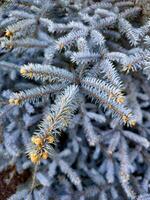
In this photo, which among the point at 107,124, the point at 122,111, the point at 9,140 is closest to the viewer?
the point at 122,111

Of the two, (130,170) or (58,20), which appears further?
(58,20)

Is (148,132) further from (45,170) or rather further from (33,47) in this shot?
(33,47)

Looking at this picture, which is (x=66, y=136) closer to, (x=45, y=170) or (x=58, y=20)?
(x=45, y=170)

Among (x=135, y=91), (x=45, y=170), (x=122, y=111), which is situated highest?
(x=122, y=111)

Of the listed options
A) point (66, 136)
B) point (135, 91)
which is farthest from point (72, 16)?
point (66, 136)

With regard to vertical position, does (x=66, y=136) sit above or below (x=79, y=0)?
below

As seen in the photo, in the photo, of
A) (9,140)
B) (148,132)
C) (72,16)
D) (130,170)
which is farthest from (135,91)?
(9,140)

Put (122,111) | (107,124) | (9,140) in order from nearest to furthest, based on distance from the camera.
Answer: (122,111) → (9,140) → (107,124)

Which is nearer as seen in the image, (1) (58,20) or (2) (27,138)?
(2) (27,138)

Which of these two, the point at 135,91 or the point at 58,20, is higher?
the point at 58,20
